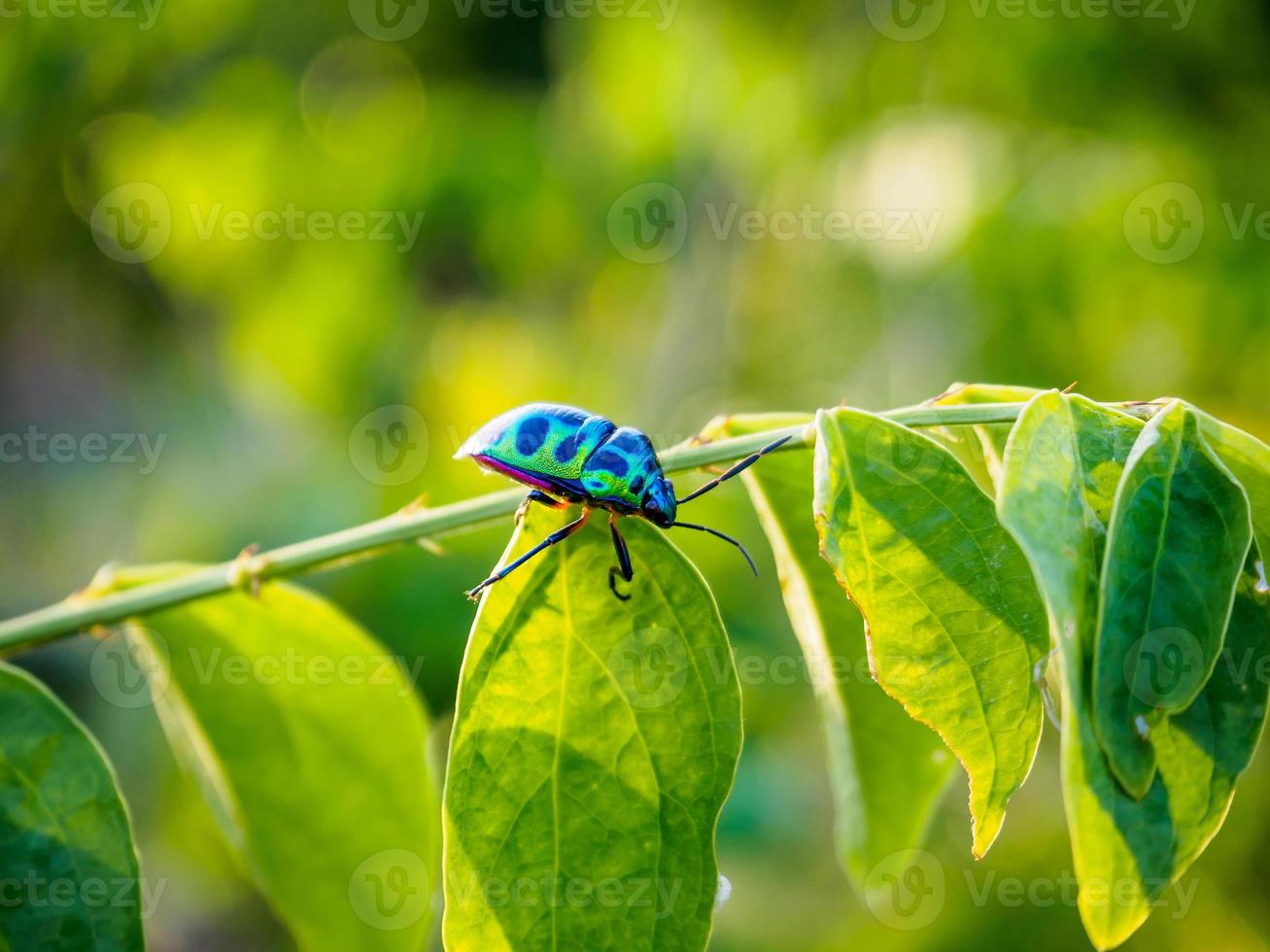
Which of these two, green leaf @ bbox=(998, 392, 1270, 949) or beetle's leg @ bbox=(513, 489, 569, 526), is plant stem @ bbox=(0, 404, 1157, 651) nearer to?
beetle's leg @ bbox=(513, 489, 569, 526)

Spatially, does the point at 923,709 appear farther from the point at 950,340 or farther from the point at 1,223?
the point at 1,223

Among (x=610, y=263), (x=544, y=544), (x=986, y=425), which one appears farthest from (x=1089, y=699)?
(x=610, y=263)

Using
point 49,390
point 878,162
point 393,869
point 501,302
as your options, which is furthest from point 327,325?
point 49,390

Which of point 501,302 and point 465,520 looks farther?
point 501,302

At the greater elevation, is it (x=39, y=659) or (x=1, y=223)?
(x=1, y=223)

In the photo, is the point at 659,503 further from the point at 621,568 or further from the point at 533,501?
the point at 621,568

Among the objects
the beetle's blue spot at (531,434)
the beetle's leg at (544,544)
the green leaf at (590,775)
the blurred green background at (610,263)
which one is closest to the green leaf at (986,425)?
the green leaf at (590,775)

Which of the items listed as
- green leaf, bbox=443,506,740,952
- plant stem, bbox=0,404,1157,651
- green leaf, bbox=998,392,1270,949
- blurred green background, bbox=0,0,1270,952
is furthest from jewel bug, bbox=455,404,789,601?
blurred green background, bbox=0,0,1270,952
